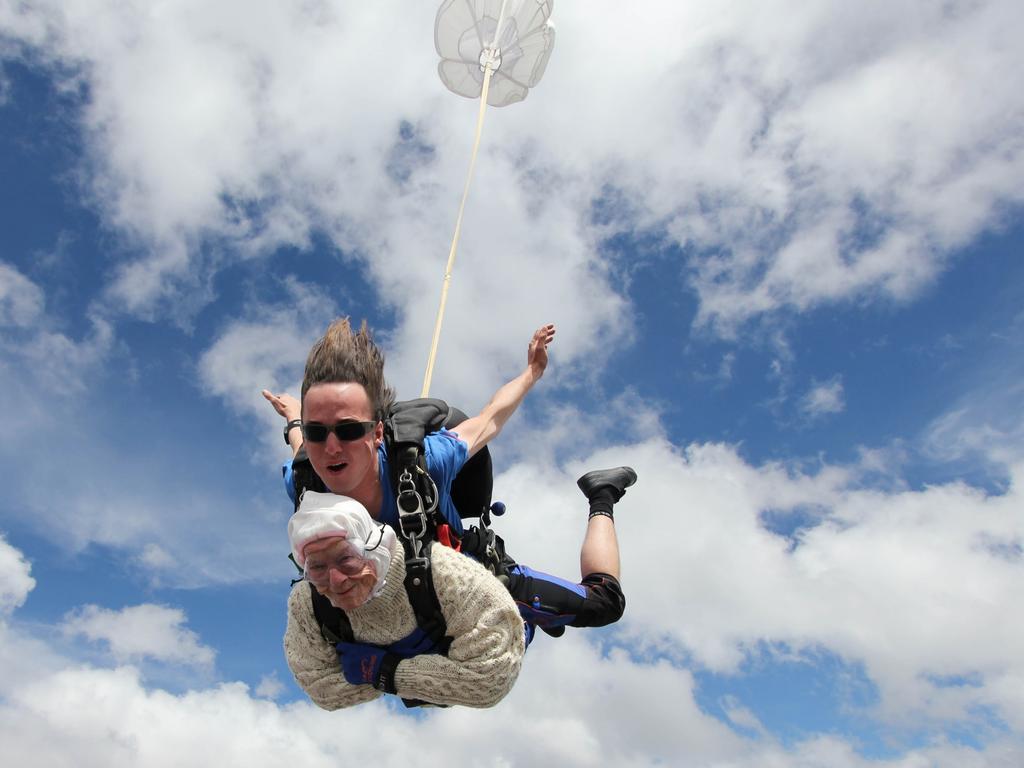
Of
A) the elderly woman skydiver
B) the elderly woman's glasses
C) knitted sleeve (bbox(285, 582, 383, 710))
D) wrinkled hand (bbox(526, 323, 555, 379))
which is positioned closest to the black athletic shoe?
wrinkled hand (bbox(526, 323, 555, 379))

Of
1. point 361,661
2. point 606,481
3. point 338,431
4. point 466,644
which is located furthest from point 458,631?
point 606,481

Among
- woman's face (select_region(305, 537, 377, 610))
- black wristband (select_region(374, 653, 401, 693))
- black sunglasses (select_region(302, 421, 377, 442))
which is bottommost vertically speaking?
black wristband (select_region(374, 653, 401, 693))

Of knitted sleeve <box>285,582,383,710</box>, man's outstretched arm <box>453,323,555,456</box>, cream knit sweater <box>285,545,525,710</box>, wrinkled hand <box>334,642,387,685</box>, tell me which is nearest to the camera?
cream knit sweater <box>285,545,525,710</box>

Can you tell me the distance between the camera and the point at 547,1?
7.14 meters

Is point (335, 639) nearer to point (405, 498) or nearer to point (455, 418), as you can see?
point (405, 498)

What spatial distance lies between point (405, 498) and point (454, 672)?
842 mm

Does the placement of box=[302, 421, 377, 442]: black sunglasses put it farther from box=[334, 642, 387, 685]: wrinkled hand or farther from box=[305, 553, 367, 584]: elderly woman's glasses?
box=[334, 642, 387, 685]: wrinkled hand

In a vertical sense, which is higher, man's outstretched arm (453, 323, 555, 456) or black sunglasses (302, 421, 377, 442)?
man's outstretched arm (453, 323, 555, 456)

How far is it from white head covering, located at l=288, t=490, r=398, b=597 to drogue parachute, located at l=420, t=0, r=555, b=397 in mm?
4958

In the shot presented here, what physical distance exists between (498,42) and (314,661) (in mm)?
5873

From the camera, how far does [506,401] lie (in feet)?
15.6

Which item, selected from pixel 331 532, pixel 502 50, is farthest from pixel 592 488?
pixel 502 50

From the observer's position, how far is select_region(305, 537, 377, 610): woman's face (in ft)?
10.6

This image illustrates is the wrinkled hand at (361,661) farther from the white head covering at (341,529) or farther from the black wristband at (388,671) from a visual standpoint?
Result: the white head covering at (341,529)
